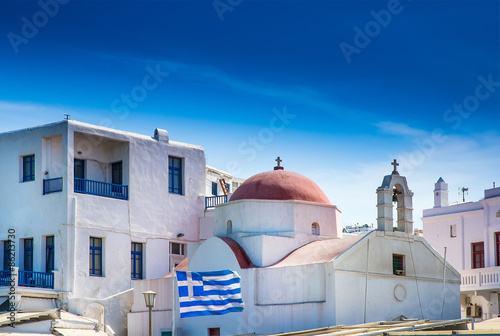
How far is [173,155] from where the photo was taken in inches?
1508

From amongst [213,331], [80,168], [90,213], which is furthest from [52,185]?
[213,331]

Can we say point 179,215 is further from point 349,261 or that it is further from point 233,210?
point 349,261

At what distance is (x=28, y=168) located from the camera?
35.0 metres

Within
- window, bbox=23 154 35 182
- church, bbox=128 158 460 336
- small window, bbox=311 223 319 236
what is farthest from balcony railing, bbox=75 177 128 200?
small window, bbox=311 223 319 236

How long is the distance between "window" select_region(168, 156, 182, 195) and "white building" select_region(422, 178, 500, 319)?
1242cm

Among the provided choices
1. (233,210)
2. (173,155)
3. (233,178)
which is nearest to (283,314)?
(233,210)

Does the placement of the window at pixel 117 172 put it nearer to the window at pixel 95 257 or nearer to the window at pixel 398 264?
the window at pixel 95 257

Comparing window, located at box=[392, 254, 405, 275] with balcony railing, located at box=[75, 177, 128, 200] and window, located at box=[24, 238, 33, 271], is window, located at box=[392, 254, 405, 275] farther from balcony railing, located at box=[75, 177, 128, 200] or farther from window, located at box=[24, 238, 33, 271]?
window, located at box=[24, 238, 33, 271]

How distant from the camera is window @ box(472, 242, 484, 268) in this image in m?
38.6

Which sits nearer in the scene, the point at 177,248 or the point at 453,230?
the point at 177,248

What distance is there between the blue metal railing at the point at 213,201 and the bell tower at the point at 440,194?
1084 centimetres

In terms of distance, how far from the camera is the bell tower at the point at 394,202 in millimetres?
31656

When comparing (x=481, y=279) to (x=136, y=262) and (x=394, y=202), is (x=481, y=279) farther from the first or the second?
(x=136, y=262)

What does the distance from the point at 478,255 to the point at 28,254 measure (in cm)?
2000
